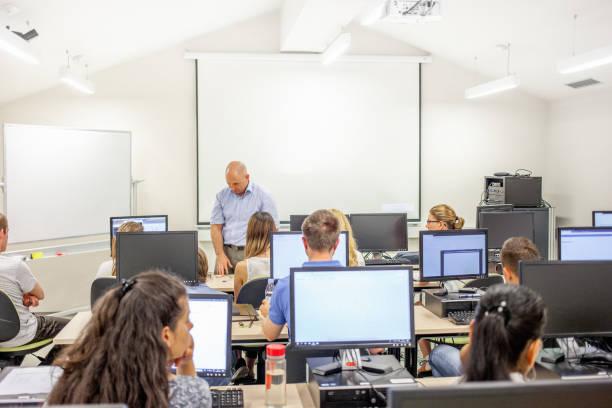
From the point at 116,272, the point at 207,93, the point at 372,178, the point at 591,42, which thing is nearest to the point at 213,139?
the point at 207,93

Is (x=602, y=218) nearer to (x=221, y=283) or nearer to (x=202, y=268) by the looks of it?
(x=221, y=283)

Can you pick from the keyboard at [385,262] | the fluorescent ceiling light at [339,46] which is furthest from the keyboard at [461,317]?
the fluorescent ceiling light at [339,46]

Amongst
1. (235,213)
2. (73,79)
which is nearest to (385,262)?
(235,213)

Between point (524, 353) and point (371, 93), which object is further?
point (371, 93)

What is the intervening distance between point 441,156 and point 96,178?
4.36m

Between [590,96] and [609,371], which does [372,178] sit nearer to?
[590,96]

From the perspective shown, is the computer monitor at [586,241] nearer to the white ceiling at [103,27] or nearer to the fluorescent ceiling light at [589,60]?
the fluorescent ceiling light at [589,60]

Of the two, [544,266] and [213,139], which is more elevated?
[213,139]

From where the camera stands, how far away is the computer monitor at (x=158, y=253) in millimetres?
3637

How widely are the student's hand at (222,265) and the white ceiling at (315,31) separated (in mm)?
2361

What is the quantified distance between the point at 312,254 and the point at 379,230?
126 inches

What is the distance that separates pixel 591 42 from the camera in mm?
5391

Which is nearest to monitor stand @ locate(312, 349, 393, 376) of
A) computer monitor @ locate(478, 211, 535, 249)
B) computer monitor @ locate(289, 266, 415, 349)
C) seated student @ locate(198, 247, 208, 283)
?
computer monitor @ locate(289, 266, 415, 349)

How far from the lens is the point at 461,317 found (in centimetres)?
331
